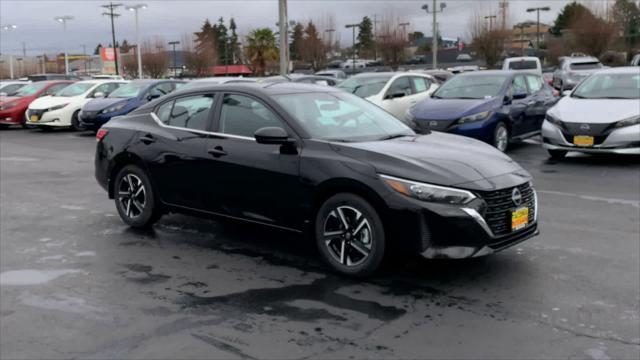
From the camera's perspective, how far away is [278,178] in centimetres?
573

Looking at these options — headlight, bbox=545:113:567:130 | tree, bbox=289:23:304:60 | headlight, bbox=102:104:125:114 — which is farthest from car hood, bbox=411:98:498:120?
tree, bbox=289:23:304:60

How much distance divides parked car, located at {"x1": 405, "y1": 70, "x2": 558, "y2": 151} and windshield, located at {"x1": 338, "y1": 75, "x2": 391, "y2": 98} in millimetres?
2600

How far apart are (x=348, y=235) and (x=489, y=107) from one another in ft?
25.6

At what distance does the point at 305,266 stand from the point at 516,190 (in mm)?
1803

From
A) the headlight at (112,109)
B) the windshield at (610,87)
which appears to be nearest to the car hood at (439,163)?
the windshield at (610,87)

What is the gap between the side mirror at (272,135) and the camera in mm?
5617

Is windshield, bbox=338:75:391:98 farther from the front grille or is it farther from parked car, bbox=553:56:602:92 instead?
parked car, bbox=553:56:602:92

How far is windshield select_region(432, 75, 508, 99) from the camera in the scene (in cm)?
1309

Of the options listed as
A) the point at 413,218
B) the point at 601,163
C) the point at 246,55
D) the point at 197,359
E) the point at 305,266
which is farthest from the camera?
the point at 246,55

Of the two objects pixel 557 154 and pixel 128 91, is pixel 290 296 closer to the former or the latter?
pixel 557 154

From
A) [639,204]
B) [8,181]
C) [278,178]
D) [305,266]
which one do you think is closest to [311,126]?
[278,178]

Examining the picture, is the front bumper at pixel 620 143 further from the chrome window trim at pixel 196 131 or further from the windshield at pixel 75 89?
the windshield at pixel 75 89

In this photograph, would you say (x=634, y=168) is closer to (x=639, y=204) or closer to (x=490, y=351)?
(x=639, y=204)

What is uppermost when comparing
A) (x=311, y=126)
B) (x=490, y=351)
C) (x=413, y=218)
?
(x=311, y=126)
